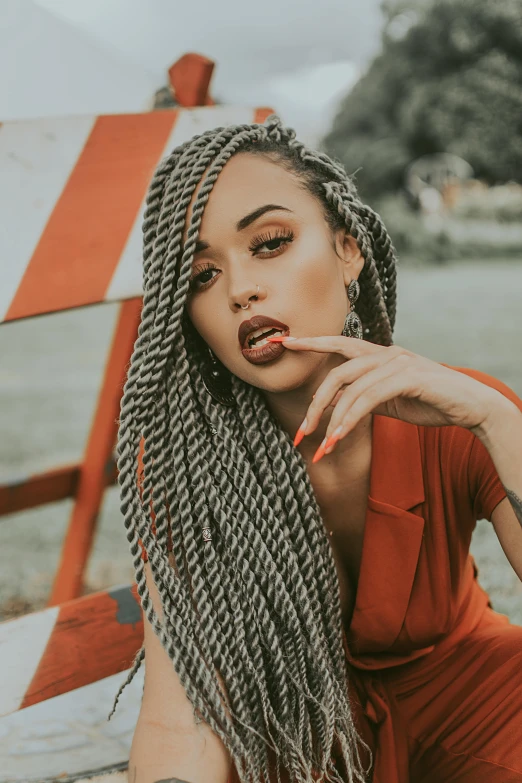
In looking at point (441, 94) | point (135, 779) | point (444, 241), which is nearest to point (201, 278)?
point (135, 779)

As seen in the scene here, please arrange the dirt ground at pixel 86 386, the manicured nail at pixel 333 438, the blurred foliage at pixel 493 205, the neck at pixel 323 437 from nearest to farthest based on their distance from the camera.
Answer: the manicured nail at pixel 333 438 → the neck at pixel 323 437 → the dirt ground at pixel 86 386 → the blurred foliage at pixel 493 205

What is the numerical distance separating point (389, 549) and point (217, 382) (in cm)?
63

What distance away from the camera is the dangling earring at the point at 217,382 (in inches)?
83.0

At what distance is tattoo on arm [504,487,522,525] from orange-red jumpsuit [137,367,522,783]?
0.09 m

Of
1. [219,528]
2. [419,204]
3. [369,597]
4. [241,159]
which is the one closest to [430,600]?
[369,597]

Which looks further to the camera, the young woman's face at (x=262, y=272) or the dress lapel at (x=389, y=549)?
the dress lapel at (x=389, y=549)

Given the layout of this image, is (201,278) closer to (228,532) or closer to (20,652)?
(228,532)

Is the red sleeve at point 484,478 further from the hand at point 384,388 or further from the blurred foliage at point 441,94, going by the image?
the blurred foliage at point 441,94

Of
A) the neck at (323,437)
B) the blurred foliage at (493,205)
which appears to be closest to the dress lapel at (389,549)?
the neck at (323,437)

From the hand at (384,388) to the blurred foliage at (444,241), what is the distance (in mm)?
22903

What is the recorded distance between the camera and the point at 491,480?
201 centimetres

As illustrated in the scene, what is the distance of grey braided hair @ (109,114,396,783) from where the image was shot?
1.89 metres

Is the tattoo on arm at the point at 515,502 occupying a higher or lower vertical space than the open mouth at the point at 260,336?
lower

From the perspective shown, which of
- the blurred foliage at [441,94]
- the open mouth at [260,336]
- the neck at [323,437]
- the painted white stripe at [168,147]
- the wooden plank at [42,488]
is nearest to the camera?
the open mouth at [260,336]
